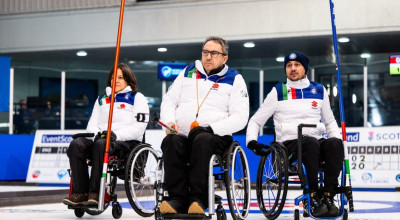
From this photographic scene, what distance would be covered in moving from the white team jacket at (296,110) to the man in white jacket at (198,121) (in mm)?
417

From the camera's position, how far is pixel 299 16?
12484mm

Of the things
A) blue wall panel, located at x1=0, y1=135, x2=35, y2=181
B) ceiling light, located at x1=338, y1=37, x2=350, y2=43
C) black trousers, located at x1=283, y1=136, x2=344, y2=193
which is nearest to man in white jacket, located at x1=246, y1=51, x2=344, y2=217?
black trousers, located at x1=283, y1=136, x2=344, y2=193

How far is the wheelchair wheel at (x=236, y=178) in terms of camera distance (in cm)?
419

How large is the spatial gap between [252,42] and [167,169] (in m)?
9.41

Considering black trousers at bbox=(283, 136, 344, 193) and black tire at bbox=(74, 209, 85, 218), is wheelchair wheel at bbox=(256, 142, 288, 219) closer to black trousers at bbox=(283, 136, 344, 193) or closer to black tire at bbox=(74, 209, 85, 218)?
black trousers at bbox=(283, 136, 344, 193)

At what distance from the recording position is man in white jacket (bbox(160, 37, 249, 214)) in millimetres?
4137

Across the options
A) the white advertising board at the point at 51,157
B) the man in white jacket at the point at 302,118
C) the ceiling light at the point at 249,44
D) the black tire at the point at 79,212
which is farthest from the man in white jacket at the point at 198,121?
the ceiling light at the point at 249,44

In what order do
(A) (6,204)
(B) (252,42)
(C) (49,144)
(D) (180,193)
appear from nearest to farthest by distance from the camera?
(D) (180,193), (A) (6,204), (C) (49,144), (B) (252,42)

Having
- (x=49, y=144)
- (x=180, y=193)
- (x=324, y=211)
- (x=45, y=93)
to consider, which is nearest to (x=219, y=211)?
(x=180, y=193)

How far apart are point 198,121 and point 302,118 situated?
0.80 meters

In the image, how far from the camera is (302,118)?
4887mm

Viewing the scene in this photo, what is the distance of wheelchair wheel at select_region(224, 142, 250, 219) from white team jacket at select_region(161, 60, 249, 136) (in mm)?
172

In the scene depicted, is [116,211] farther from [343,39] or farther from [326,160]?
[343,39]

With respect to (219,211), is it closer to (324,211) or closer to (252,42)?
(324,211)
